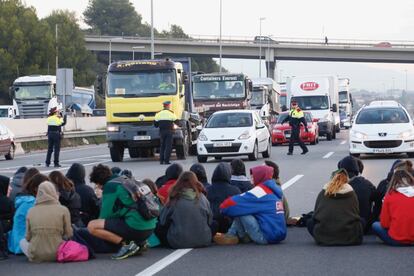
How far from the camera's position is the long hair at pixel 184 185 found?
13312 millimetres

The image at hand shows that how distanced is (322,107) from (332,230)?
44.2 m

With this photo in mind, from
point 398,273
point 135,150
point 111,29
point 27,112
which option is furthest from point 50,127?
point 111,29

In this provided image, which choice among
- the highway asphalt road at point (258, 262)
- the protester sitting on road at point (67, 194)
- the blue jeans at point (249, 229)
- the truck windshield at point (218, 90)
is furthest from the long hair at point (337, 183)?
the truck windshield at point (218, 90)

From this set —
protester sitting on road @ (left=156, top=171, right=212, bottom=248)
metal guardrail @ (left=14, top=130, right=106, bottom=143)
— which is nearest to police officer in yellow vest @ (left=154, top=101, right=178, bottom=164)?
metal guardrail @ (left=14, top=130, right=106, bottom=143)

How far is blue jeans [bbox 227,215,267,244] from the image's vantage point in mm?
13812

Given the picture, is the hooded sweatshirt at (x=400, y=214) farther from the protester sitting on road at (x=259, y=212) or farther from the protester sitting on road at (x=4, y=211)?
the protester sitting on road at (x=4, y=211)

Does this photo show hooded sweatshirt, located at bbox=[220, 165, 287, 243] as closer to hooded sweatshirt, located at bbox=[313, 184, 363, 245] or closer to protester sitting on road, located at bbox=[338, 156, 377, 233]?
hooded sweatshirt, located at bbox=[313, 184, 363, 245]

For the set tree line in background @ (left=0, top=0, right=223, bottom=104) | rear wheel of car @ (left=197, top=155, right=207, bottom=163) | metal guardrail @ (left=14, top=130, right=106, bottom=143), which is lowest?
metal guardrail @ (left=14, top=130, right=106, bottom=143)

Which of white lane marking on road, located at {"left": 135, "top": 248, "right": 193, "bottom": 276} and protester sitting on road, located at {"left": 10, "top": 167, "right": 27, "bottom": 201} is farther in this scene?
protester sitting on road, located at {"left": 10, "top": 167, "right": 27, "bottom": 201}

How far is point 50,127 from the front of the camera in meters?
32.2

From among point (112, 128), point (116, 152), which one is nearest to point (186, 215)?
point (112, 128)

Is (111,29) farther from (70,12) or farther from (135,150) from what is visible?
(135,150)

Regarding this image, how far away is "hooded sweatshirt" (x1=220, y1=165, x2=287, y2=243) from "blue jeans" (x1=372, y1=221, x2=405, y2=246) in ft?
3.78

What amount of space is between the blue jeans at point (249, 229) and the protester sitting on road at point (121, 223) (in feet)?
4.92
